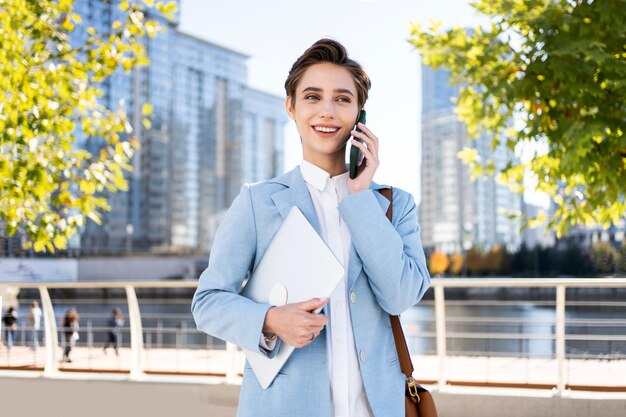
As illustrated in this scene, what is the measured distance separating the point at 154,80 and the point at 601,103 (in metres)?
81.9

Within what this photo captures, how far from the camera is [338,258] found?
1.24m

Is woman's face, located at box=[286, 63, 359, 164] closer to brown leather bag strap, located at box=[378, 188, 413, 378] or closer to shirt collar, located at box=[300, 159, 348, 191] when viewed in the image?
shirt collar, located at box=[300, 159, 348, 191]

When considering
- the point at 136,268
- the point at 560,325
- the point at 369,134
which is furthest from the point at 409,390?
the point at 136,268

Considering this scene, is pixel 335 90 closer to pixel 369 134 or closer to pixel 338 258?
pixel 369 134

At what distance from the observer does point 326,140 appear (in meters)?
1.30

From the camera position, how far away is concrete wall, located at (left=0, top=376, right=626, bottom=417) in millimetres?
3936

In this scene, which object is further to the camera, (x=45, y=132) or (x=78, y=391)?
(x=45, y=132)

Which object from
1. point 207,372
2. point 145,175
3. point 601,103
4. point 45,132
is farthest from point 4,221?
point 145,175

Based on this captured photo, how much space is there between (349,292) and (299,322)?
0.49ft

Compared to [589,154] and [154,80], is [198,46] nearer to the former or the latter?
[154,80]

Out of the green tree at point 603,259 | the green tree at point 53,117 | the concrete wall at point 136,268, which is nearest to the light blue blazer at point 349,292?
the green tree at point 53,117

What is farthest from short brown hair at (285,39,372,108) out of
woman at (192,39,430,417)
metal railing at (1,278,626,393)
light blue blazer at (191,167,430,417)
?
metal railing at (1,278,626,393)

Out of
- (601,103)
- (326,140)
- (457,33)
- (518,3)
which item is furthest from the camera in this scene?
(457,33)

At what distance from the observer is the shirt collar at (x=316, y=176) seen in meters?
1.32
